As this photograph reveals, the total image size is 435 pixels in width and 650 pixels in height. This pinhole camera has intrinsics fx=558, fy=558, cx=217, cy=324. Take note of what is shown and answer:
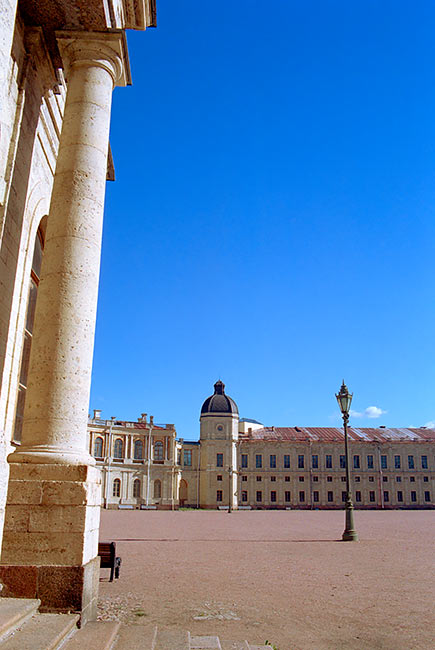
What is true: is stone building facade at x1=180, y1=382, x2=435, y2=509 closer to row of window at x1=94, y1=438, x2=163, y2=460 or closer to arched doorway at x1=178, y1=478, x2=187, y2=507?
arched doorway at x1=178, y1=478, x2=187, y2=507

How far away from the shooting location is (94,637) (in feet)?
15.8

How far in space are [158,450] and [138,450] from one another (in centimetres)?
259

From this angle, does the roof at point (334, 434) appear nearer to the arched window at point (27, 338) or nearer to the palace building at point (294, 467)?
the palace building at point (294, 467)

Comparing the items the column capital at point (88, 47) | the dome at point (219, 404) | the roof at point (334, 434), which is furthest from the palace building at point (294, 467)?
the column capital at point (88, 47)

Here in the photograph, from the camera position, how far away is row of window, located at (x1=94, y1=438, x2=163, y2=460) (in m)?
62.8

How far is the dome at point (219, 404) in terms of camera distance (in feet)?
257

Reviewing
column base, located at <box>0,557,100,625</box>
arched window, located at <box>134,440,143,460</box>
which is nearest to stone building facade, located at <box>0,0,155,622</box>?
column base, located at <box>0,557,100,625</box>

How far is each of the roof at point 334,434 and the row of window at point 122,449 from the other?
15.5m

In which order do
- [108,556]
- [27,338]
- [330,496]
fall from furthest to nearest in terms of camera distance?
[330,496] → [108,556] → [27,338]

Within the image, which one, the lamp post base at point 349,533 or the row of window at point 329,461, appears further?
the row of window at point 329,461

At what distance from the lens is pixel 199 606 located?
23.7 feet

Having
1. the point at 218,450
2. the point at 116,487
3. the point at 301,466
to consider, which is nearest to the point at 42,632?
the point at 116,487

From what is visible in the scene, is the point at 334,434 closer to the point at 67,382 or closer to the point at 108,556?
the point at 108,556

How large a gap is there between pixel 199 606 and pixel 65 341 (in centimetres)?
391
